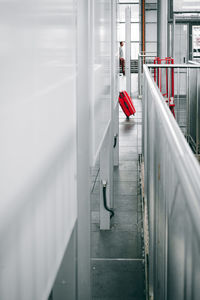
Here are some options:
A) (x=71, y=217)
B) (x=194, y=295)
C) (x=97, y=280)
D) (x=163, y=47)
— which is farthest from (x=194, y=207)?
(x=163, y=47)

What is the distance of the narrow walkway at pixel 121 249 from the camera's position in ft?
12.4

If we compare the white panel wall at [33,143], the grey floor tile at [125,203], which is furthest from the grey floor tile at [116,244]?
the white panel wall at [33,143]

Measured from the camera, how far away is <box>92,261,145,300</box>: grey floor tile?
12.0 feet

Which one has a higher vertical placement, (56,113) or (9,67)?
(9,67)

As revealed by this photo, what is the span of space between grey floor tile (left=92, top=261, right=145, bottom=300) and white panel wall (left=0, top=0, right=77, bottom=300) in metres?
2.27

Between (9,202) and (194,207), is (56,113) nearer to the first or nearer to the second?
(9,202)

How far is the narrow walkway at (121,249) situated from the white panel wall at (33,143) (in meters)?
2.35

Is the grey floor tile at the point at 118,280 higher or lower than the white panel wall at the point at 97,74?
lower

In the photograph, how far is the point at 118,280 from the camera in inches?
154

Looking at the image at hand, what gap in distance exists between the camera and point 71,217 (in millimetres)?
1745

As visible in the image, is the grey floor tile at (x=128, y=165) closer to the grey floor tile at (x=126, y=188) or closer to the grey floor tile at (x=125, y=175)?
the grey floor tile at (x=125, y=175)

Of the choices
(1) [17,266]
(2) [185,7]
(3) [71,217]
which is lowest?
(3) [71,217]

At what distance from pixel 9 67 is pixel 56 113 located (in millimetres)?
501

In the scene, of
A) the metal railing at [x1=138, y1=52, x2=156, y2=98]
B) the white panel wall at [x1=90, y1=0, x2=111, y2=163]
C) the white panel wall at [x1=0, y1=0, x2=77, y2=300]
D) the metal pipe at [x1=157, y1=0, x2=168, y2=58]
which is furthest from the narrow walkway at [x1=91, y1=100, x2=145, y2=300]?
the metal railing at [x1=138, y1=52, x2=156, y2=98]
